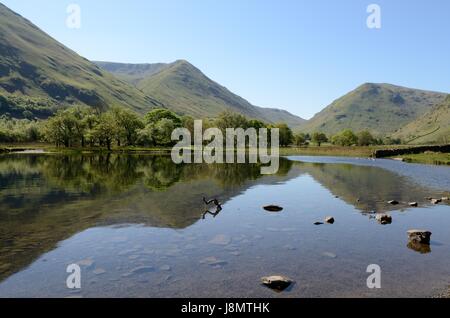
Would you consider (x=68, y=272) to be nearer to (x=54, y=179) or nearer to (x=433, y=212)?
(x=433, y=212)

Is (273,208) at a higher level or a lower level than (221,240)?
higher

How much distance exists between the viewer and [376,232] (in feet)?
102

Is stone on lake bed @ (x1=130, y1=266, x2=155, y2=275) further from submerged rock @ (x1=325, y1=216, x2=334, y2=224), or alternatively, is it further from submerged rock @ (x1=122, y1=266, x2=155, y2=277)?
submerged rock @ (x1=325, y1=216, x2=334, y2=224)

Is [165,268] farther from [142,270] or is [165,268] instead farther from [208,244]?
[208,244]

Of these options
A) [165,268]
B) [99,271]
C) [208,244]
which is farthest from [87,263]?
[208,244]

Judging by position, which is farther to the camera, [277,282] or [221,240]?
[221,240]

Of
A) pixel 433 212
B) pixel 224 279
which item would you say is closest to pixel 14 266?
pixel 224 279

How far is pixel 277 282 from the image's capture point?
19.2 meters

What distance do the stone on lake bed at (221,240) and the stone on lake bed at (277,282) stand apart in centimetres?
799

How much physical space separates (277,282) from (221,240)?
31.2 feet

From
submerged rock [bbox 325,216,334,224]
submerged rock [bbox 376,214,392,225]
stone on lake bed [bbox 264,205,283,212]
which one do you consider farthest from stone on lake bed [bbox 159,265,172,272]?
submerged rock [bbox 376,214,392,225]

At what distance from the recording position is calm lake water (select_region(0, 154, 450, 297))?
63.0ft

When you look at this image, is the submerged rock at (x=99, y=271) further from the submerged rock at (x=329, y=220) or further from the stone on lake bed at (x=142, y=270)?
the submerged rock at (x=329, y=220)
